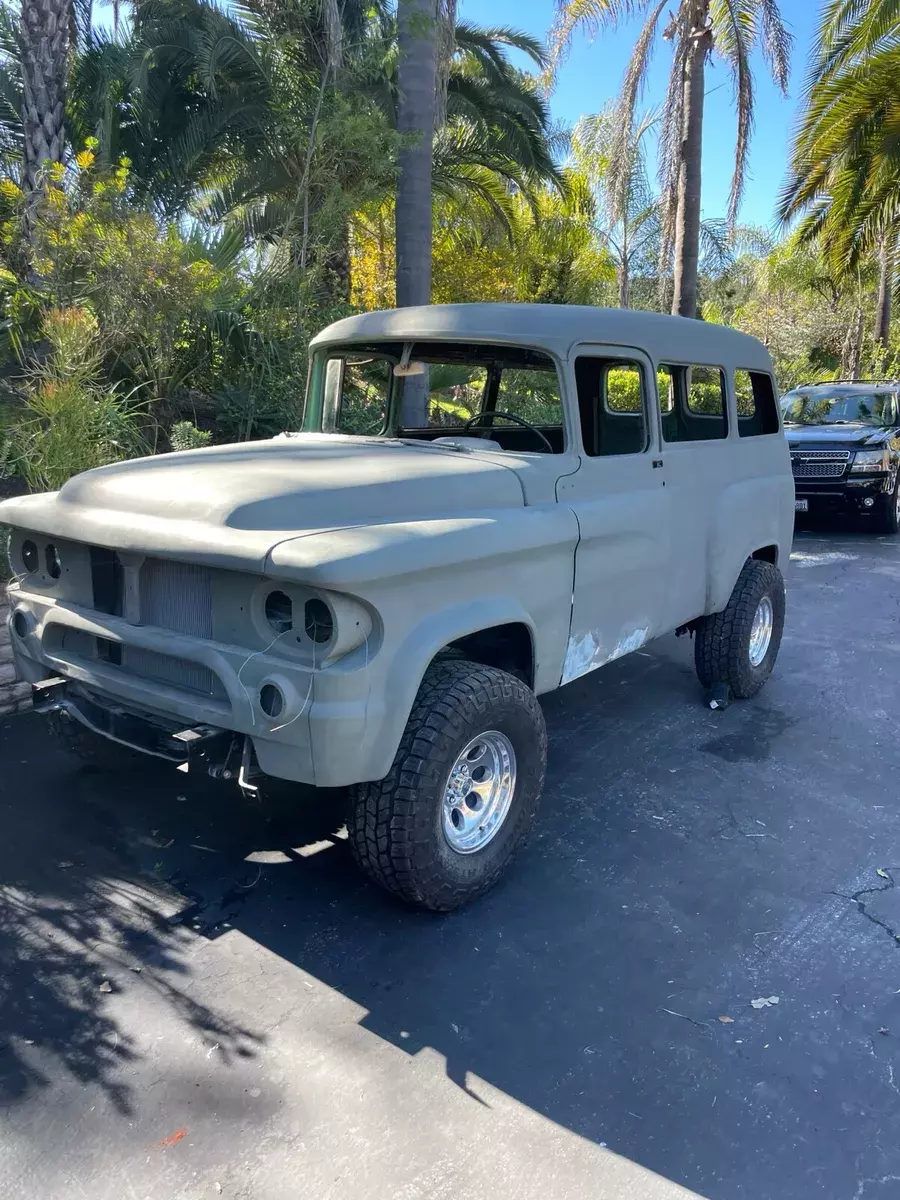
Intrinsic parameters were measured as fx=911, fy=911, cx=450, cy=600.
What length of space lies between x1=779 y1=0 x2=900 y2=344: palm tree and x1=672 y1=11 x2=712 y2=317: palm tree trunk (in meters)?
2.75

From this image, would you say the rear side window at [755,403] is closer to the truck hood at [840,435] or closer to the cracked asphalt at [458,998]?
the cracked asphalt at [458,998]

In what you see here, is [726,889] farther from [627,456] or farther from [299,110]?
[299,110]

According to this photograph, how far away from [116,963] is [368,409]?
Result: 11.5 feet

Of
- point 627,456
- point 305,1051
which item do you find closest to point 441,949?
point 305,1051

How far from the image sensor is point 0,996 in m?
2.71

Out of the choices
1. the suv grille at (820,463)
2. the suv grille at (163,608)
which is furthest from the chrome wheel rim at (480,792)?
the suv grille at (820,463)

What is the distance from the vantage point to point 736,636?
16.7ft

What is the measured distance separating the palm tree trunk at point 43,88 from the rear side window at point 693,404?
23.2ft

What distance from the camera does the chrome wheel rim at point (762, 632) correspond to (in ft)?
17.8

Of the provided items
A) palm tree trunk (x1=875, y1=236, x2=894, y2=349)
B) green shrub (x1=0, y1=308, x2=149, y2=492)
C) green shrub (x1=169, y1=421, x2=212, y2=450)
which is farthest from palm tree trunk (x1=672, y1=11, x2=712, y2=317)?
green shrub (x1=0, y1=308, x2=149, y2=492)

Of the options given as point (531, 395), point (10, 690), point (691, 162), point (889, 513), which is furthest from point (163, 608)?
point (691, 162)

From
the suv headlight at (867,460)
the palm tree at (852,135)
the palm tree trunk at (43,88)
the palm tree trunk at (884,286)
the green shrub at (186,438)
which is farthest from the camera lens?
the palm tree trunk at (884,286)

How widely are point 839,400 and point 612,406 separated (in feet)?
29.8

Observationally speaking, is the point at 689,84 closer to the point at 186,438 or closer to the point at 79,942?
the point at 186,438
